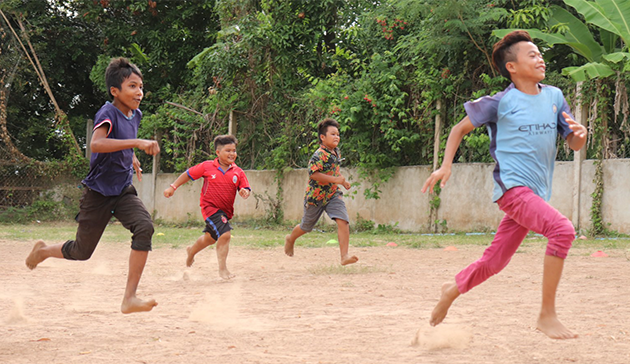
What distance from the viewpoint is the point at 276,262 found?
327 inches

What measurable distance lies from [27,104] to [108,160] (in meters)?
18.2

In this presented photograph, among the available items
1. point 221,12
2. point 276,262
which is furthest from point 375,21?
point 276,262

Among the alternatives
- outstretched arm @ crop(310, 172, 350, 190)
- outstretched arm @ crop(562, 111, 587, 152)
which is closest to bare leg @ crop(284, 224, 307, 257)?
outstretched arm @ crop(310, 172, 350, 190)

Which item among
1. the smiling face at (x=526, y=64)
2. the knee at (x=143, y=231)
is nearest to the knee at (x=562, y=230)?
the smiling face at (x=526, y=64)

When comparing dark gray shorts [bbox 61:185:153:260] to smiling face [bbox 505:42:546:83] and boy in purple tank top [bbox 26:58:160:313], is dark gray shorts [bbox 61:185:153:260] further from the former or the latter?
smiling face [bbox 505:42:546:83]

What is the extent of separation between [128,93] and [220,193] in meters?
2.72

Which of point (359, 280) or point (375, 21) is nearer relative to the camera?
point (359, 280)

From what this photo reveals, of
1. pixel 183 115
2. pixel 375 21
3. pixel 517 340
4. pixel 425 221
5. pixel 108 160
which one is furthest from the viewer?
pixel 183 115

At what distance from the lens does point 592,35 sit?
12.0 meters

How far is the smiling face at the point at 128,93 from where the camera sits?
4723 mm

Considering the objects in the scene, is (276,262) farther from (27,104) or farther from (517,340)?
(27,104)

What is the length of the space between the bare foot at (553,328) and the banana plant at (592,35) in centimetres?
783

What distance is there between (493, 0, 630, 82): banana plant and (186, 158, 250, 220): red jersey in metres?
5.93

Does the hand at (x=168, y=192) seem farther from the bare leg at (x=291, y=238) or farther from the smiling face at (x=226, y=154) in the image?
the bare leg at (x=291, y=238)
